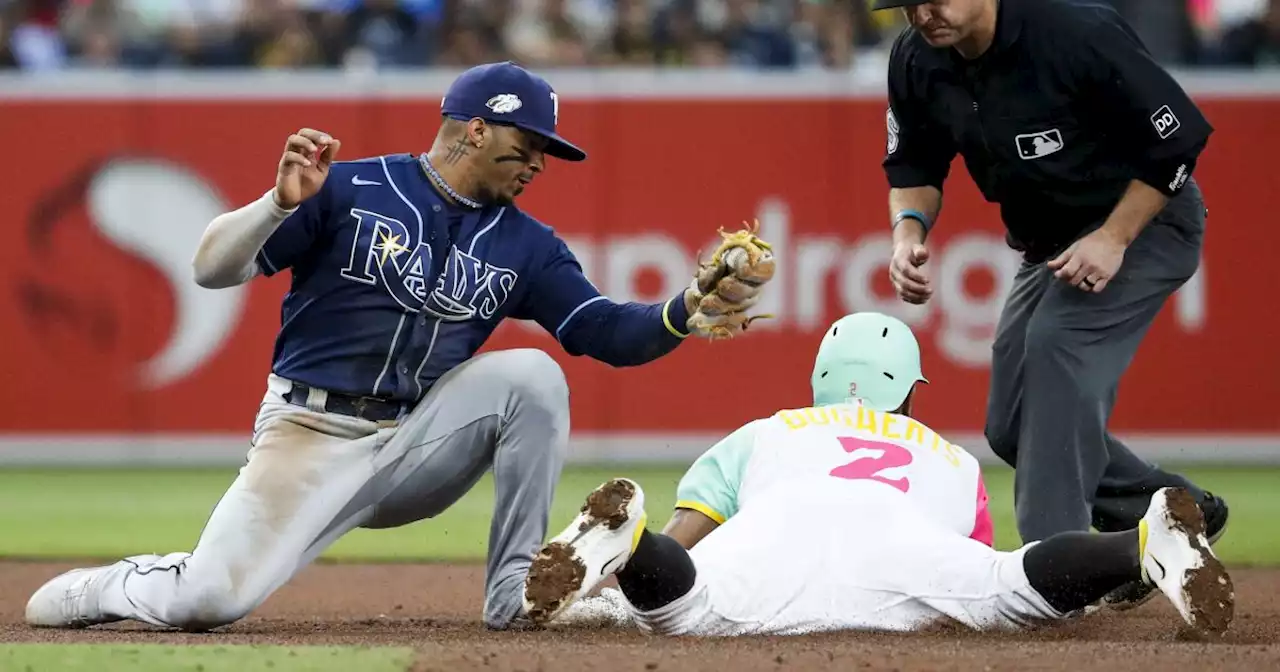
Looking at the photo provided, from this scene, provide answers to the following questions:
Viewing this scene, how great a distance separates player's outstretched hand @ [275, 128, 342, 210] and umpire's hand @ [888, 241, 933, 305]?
1.93 meters

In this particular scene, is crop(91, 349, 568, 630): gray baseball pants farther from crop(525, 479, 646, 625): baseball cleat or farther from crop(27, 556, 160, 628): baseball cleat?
A: crop(525, 479, 646, 625): baseball cleat

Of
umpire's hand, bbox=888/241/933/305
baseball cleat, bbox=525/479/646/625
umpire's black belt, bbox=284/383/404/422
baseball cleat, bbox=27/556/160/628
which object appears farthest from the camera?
umpire's hand, bbox=888/241/933/305

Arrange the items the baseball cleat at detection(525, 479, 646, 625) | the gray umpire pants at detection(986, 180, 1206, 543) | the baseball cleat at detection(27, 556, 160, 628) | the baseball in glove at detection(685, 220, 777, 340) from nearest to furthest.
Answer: the baseball cleat at detection(525, 479, 646, 625), the baseball in glove at detection(685, 220, 777, 340), the baseball cleat at detection(27, 556, 160, 628), the gray umpire pants at detection(986, 180, 1206, 543)

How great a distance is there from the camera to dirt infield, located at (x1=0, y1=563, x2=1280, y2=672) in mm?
4477

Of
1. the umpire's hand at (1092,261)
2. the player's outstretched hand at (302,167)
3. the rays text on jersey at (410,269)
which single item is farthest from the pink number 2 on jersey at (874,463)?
the player's outstretched hand at (302,167)

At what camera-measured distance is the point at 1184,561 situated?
4.68m

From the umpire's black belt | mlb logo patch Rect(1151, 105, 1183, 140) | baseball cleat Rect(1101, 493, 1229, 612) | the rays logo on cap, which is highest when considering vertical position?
the rays logo on cap

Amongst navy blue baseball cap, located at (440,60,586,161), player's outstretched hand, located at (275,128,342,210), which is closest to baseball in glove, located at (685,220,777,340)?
navy blue baseball cap, located at (440,60,586,161)

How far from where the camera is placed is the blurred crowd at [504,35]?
12.8 meters

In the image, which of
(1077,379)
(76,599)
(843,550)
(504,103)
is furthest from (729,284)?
(76,599)

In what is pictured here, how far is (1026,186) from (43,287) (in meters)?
7.68

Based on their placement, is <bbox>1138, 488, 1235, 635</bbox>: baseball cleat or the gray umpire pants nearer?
<bbox>1138, 488, 1235, 635</bbox>: baseball cleat

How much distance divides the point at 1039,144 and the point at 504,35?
767 cm

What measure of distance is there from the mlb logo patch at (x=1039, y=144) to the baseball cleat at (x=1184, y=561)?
1569 millimetres
